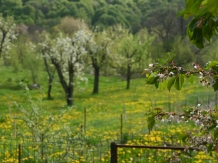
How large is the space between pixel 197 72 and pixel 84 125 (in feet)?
37.0

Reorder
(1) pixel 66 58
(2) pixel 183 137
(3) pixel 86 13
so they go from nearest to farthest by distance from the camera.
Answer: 1. (2) pixel 183 137
2. (1) pixel 66 58
3. (3) pixel 86 13

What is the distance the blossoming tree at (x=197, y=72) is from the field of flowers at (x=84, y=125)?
0.13 meters

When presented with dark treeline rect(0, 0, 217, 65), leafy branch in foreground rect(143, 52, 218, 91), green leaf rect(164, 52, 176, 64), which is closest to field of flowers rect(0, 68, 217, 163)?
leafy branch in foreground rect(143, 52, 218, 91)

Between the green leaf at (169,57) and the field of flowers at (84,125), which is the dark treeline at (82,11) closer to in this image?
the field of flowers at (84,125)

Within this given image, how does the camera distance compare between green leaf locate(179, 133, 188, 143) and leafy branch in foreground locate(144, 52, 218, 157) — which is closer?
leafy branch in foreground locate(144, 52, 218, 157)

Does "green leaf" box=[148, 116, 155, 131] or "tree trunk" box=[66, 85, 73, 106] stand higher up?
"tree trunk" box=[66, 85, 73, 106]

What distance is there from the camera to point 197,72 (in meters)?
2.04

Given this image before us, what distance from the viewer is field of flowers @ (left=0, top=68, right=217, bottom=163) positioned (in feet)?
24.6

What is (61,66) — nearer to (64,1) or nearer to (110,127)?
(110,127)

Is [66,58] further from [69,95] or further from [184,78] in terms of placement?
[184,78]

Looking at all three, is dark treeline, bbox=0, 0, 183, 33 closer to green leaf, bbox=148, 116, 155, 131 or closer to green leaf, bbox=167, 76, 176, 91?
green leaf, bbox=148, 116, 155, 131

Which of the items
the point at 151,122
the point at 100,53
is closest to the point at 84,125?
the point at 151,122

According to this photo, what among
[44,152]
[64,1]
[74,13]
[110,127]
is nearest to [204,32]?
[44,152]

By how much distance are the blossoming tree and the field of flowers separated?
13 cm
